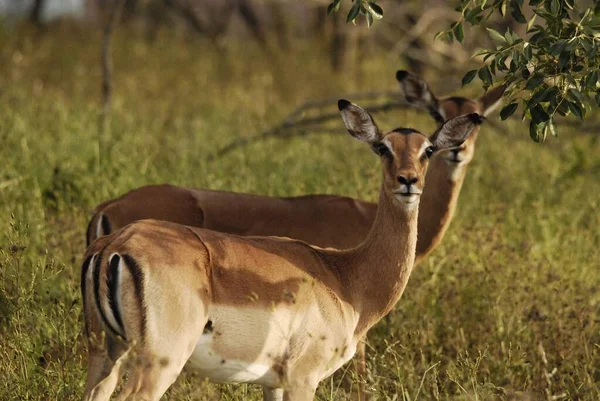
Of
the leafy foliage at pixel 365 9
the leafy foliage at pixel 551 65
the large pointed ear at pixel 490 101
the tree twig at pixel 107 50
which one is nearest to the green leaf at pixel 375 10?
the leafy foliage at pixel 365 9

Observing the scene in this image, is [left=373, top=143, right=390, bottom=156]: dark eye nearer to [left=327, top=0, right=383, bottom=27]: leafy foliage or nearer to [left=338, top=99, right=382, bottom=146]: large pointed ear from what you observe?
[left=338, top=99, right=382, bottom=146]: large pointed ear

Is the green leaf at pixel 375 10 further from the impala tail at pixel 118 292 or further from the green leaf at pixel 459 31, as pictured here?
the impala tail at pixel 118 292

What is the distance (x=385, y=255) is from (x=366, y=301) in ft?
0.70

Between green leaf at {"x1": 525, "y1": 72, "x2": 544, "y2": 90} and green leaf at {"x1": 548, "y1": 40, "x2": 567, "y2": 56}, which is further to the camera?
green leaf at {"x1": 525, "y1": 72, "x2": 544, "y2": 90}

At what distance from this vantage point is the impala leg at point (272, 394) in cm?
445

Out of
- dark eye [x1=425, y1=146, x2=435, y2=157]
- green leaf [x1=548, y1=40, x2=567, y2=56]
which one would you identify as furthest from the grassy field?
green leaf [x1=548, y1=40, x2=567, y2=56]

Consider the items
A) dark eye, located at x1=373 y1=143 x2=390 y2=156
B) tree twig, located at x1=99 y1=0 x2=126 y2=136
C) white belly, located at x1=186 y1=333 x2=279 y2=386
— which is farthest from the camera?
tree twig, located at x1=99 y1=0 x2=126 y2=136

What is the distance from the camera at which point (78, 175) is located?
7102mm

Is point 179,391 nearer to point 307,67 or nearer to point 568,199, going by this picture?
point 568,199

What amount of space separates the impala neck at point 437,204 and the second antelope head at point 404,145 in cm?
96

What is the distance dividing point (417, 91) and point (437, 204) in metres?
0.89

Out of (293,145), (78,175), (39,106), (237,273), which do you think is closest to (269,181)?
(78,175)

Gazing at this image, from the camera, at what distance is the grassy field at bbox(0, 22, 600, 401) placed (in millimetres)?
4660

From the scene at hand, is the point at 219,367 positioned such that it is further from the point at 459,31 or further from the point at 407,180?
the point at 459,31
